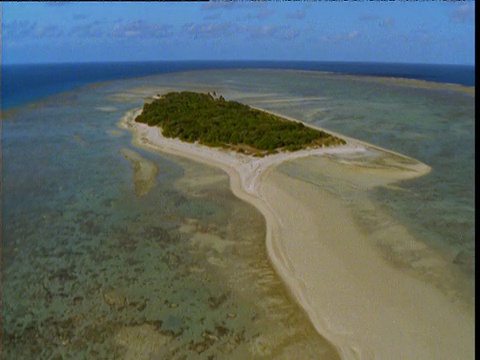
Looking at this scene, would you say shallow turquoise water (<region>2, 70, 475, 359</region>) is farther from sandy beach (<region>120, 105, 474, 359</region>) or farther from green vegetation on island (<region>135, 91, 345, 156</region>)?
green vegetation on island (<region>135, 91, 345, 156</region>)

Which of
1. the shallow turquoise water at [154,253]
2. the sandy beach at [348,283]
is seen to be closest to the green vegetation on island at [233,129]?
the shallow turquoise water at [154,253]

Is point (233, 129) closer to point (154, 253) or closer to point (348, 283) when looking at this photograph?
point (154, 253)

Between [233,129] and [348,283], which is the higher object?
[233,129]

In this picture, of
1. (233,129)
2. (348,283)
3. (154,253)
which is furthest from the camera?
(233,129)

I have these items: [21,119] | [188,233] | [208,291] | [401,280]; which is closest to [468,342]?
[401,280]

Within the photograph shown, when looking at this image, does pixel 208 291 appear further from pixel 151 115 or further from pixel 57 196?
pixel 151 115

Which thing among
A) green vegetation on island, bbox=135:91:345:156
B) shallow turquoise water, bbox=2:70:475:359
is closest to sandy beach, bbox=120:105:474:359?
shallow turquoise water, bbox=2:70:475:359

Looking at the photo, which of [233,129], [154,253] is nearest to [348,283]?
[154,253]
